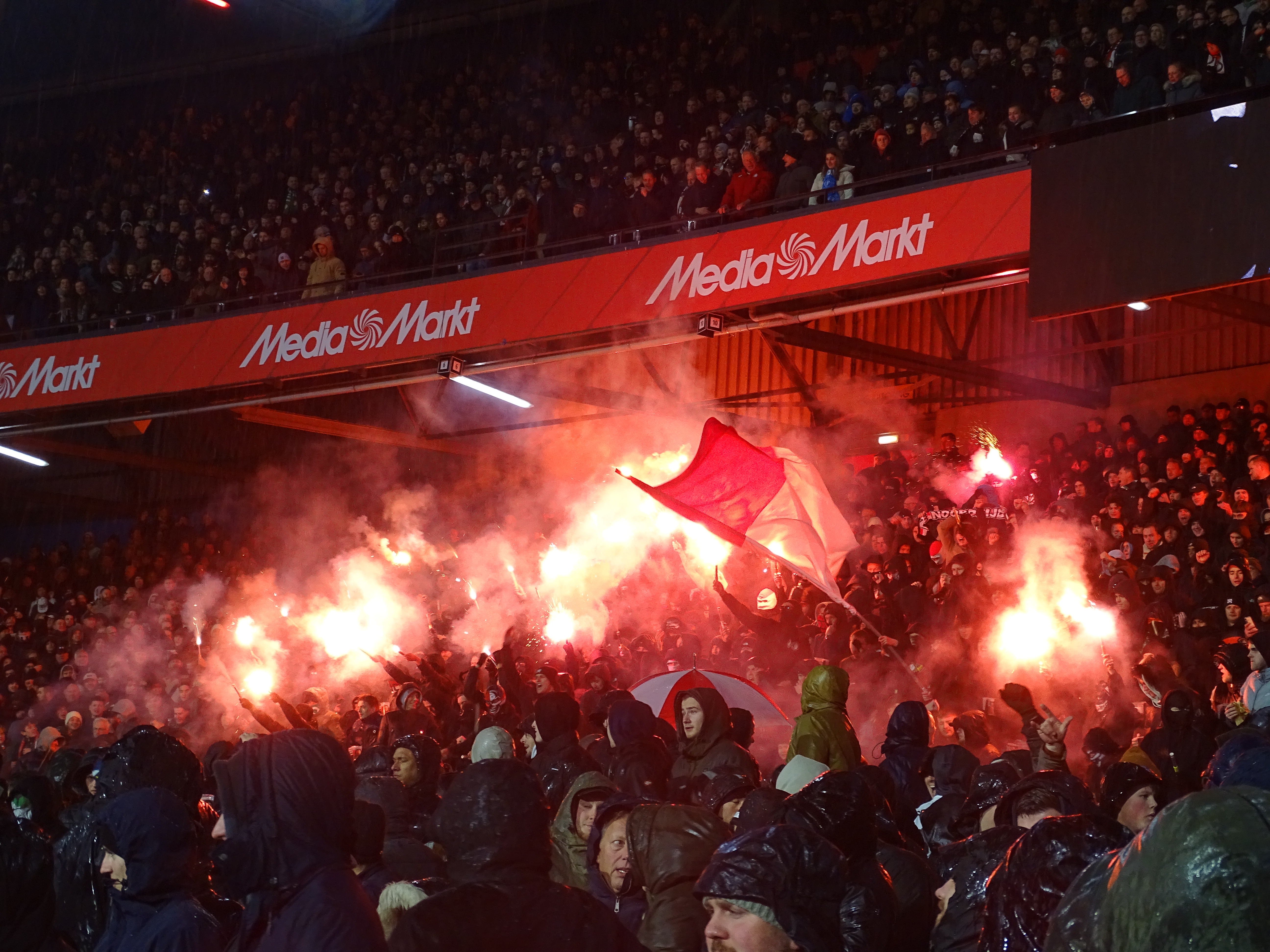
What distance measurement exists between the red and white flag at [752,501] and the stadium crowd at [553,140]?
117 inches

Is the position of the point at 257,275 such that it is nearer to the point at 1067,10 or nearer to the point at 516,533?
the point at 516,533

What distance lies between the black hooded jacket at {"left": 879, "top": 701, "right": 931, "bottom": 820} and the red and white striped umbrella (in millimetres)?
2280

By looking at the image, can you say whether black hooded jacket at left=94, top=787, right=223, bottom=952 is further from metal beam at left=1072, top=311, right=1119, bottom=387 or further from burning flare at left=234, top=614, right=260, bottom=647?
burning flare at left=234, top=614, right=260, bottom=647

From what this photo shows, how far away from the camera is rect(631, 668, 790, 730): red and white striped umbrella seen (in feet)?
29.0

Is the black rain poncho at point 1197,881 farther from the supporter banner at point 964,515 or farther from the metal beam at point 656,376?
the metal beam at point 656,376

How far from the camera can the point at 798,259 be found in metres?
11.9

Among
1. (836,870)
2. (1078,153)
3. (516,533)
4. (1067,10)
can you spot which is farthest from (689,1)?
(836,870)

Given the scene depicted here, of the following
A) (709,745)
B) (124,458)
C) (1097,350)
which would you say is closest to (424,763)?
(709,745)

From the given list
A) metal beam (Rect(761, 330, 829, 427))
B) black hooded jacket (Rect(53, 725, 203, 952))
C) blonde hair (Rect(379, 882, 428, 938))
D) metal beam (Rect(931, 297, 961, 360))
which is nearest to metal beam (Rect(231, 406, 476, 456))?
metal beam (Rect(761, 330, 829, 427))

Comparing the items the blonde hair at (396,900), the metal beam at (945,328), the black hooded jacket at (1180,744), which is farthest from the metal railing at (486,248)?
the blonde hair at (396,900)

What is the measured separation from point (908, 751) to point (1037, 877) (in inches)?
164

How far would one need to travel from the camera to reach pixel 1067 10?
15.0 m

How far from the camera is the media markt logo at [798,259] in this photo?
37.0ft

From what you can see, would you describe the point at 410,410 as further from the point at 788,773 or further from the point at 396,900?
the point at 396,900
